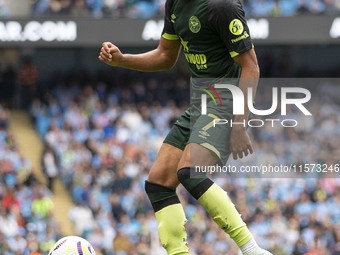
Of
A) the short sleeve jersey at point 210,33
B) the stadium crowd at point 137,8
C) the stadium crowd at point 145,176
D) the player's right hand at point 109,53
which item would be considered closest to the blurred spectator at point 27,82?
the stadium crowd at point 145,176

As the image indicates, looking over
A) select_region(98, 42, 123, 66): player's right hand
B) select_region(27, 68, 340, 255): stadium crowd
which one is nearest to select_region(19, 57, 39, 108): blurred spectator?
select_region(27, 68, 340, 255): stadium crowd

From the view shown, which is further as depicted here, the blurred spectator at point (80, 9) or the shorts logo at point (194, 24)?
the blurred spectator at point (80, 9)

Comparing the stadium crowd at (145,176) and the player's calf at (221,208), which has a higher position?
the player's calf at (221,208)

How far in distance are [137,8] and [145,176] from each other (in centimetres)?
556

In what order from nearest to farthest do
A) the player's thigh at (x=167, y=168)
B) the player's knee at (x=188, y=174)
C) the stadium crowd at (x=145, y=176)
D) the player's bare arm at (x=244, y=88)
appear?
1. the player's bare arm at (x=244, y=88)
2. the player's knee at (x=188, y=174)
3. the player's thigh at (x=167, y=168)
4. the stadium crowd at (x=145, y=176)

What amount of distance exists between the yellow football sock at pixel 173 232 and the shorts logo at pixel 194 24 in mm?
1347

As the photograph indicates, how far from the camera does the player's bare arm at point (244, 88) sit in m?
5.05

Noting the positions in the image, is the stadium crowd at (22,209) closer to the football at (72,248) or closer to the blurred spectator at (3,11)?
A: the blurred spectator at (3,11)

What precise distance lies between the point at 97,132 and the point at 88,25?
10.4 feet

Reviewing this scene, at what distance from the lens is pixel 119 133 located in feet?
57.5

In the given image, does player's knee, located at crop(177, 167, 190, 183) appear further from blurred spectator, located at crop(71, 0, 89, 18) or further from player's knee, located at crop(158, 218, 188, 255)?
blurred spectator, located at crop(71, 0, 89, 18)

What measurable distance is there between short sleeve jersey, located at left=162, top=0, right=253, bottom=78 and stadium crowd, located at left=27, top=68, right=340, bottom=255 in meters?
6.74

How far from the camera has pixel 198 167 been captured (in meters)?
5.14

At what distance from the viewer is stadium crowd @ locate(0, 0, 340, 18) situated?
738 inches
